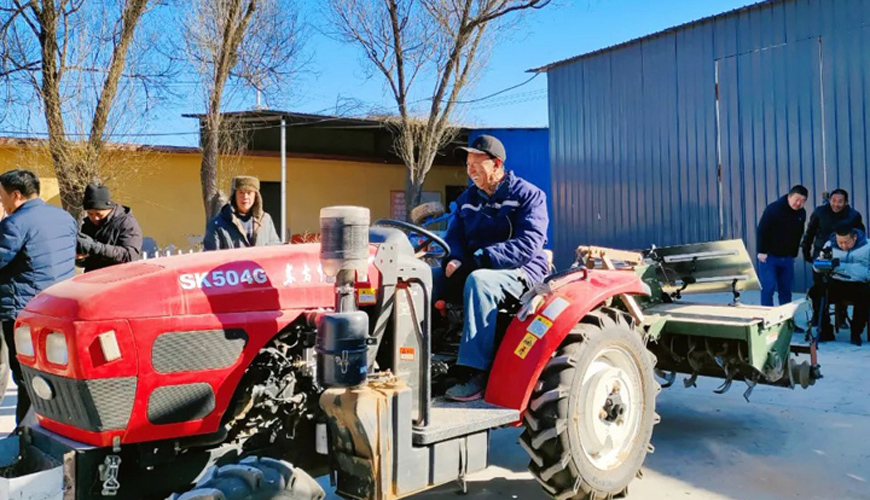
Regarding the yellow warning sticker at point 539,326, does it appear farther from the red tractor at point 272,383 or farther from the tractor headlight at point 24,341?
the tractor headlight at point 24,341

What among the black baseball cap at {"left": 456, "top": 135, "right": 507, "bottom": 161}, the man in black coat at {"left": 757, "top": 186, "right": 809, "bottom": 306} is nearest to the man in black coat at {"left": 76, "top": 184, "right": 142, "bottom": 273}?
the black baseball cap at {"left": 456, "top": 135, "right": 507, "bottom": 161}

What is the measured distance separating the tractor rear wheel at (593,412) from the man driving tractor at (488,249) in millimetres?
318

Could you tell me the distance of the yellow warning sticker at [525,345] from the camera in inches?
126

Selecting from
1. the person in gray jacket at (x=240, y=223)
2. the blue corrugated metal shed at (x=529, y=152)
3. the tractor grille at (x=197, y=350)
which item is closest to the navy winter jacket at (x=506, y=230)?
the tractor grille at (x=197, y=350)

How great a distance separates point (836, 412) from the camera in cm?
502

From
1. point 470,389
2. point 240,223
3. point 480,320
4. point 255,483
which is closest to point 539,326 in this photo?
point 480,320

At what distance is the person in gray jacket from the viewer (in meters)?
5.19

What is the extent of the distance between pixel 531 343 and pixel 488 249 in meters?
0.61

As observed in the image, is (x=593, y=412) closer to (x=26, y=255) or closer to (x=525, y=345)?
(x=525, y=345)

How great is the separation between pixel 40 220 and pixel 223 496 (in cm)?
272

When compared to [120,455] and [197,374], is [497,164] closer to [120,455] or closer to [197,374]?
[197,374]

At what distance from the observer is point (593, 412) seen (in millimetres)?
3410

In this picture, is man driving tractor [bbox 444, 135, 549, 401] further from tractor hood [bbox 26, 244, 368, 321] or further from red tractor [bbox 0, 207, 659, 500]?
tractor hood [bbox 26, 244, 368, 321]

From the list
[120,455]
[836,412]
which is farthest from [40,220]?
[836,412]
